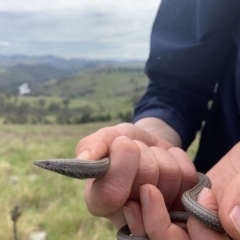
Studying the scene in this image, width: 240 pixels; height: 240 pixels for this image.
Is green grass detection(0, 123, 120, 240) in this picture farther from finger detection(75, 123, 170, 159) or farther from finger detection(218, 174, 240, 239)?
finger detection(218, 174, 240, 239)

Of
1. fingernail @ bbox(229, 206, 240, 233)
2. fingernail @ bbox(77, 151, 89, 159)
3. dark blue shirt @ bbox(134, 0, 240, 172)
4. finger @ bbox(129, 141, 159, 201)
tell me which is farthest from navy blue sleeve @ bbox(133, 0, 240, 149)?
fingernail @ bbox(229, 206, 240, 233)

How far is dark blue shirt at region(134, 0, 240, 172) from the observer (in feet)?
7.72

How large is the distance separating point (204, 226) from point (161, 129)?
1.10 meters

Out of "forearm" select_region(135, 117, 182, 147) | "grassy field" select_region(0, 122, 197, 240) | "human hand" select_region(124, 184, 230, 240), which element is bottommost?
"grassy field" select_region(0, 122, 197, 240)

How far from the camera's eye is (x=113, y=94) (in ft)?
153

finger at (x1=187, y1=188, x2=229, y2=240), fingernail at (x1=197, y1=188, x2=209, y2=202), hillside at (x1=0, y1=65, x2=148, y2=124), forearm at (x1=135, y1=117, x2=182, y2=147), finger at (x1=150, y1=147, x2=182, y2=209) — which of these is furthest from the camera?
hillside at (x1=0, y1=65, x2=148, y2=124)

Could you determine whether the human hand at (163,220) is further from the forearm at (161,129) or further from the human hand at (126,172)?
the forearm at (161,129)

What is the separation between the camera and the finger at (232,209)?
1422 millimetres

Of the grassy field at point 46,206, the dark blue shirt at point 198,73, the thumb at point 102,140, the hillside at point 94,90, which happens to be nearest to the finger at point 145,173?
the thumb at point 102,140

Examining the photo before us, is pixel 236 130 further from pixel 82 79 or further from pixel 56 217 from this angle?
pixel 82 79

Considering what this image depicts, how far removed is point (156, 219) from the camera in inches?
66.0

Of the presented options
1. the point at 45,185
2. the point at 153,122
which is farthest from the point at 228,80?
the point at 45,185

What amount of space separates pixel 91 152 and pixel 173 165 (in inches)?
18.1

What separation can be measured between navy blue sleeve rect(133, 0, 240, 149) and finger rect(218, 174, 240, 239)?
119 cm
